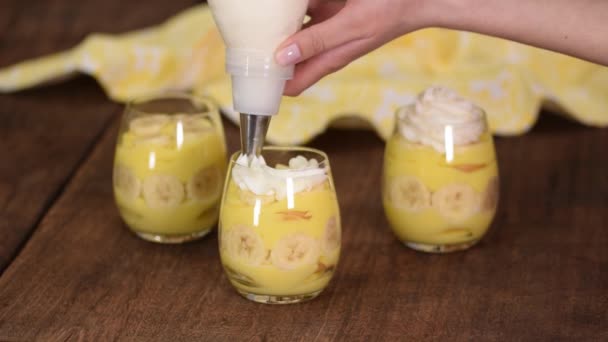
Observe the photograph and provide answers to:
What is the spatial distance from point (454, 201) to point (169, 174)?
1.23ft

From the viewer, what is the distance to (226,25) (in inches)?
41.2

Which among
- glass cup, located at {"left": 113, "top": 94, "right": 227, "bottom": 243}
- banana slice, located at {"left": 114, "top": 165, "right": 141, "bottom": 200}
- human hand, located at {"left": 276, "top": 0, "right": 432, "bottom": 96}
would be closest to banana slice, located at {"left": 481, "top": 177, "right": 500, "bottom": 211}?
human hand, located at {"left": 276, "top": 0, "right": 432, "bottom": 96}

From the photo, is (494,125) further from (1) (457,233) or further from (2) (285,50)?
(2) (285,50)

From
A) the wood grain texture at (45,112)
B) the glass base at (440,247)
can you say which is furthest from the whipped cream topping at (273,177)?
the wood grain texture at (45,112)

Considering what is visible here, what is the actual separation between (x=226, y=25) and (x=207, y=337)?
1.09 ft

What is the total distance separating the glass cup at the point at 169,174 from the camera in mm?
1288

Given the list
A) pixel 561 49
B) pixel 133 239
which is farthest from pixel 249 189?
pixel 561 49

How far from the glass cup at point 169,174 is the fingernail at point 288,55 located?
280mm

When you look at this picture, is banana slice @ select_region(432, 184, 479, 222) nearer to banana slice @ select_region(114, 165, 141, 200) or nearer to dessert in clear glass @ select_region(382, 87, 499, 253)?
dessert in clear glass @ select_region(382, 87, 499, 253)

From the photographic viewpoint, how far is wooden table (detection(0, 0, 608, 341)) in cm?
107

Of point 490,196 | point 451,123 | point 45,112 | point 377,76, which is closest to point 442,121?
point 451,123

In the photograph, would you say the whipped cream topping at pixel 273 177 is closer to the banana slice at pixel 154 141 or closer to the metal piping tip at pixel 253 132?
the metal piping tip at pixel 253 132

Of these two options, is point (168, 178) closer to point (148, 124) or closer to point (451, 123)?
point (148, 124)

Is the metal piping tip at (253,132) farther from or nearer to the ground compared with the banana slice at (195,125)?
farther from the ground
